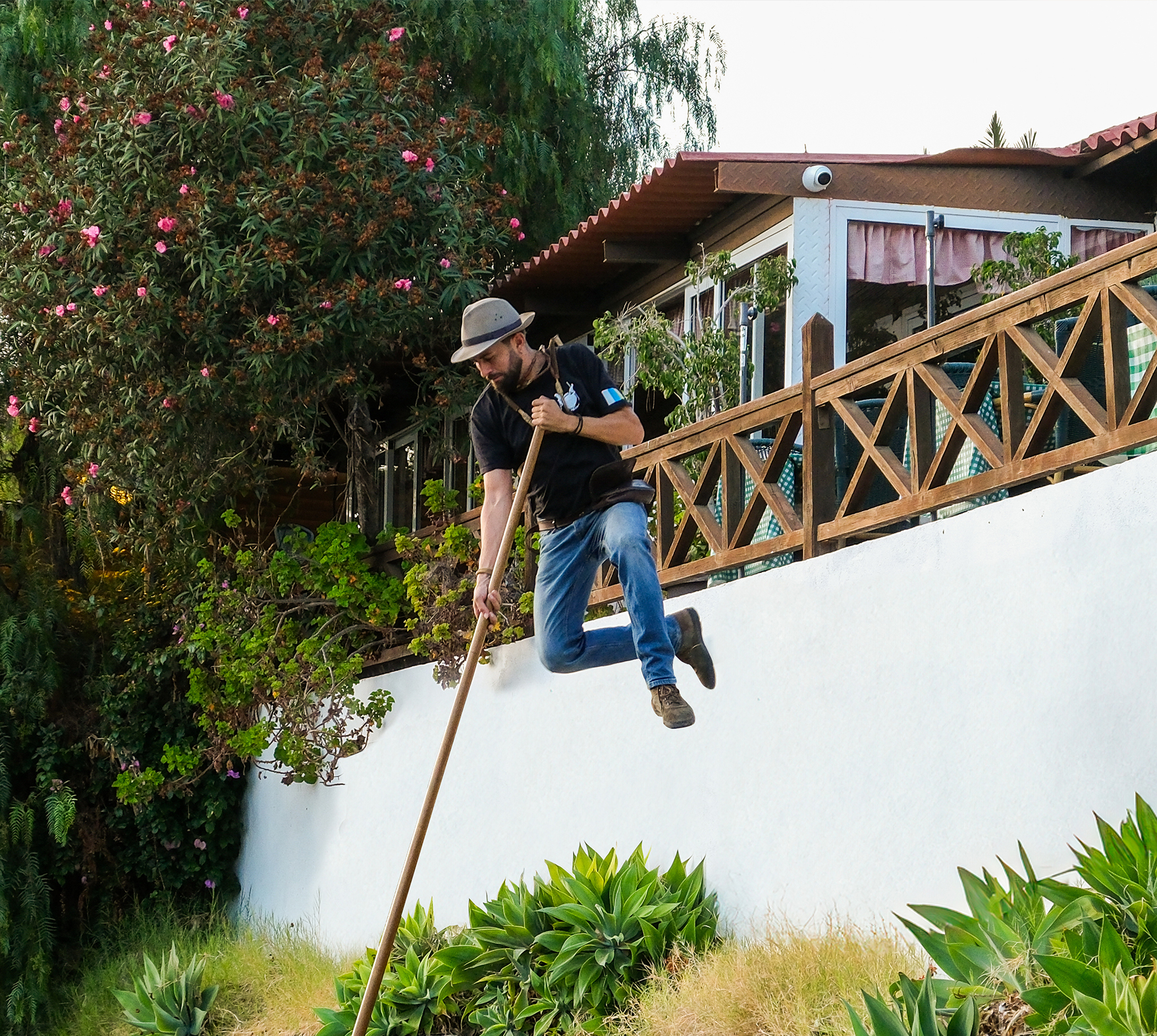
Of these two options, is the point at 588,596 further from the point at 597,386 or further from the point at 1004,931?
the point at 1004,931

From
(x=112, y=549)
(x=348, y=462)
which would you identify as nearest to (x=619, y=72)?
(x=348, y=462)

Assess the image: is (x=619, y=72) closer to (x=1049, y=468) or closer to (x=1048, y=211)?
(x=1048, y=211)

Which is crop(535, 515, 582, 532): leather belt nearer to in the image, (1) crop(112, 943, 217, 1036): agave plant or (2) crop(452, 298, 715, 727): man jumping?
(2) crop(452, 298, 715, 727): man jumping

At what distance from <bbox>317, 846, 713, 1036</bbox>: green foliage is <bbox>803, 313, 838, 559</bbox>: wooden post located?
6.20 feet

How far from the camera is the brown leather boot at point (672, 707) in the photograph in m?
5.33

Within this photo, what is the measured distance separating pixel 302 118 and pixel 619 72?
26.0ft

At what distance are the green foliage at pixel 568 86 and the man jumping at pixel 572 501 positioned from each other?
903 cm

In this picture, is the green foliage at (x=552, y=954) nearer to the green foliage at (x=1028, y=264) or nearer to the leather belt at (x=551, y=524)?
the leather belt at (x=551, y=524)

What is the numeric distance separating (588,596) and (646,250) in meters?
6.81

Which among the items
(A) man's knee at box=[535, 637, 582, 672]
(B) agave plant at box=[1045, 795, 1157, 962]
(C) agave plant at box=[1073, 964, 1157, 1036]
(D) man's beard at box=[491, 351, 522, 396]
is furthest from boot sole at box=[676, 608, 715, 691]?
(C) agave plant at box=[1073, 964, 1157, 1036]

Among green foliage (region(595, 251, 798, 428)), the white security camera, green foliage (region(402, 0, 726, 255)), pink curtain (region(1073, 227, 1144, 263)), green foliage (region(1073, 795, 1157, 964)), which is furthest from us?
green foliage (region(402, 0, 726, 255))

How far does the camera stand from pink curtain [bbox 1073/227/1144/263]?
36.3ft

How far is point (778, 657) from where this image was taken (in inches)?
301

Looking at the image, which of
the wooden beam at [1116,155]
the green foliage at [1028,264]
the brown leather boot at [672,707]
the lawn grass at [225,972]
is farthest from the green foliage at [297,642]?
the brown leather boot at [672,707]
